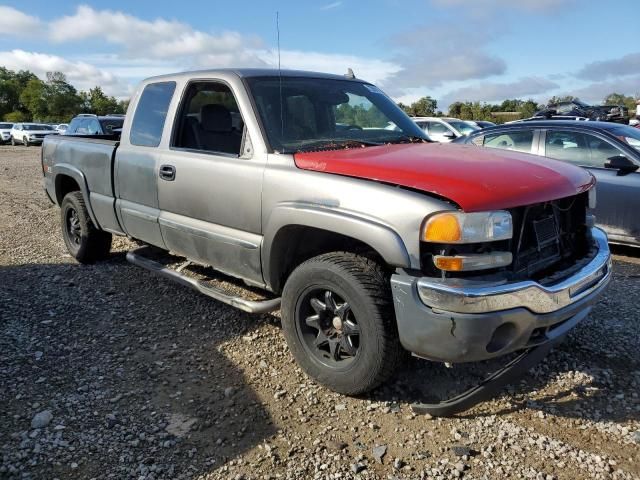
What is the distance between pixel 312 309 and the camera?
3350mm

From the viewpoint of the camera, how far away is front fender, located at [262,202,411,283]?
270cm

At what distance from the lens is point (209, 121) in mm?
4180

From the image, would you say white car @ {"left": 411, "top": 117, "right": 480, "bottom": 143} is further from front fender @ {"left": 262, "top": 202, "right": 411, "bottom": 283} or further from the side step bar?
front fender @ {"left": 262, "top": 202, "right": 411, "bottom": 283}

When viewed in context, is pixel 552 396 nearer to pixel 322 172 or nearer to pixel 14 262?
pixel 322 172

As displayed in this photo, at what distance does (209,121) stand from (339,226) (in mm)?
1800

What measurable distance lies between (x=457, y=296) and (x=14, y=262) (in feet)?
17.8

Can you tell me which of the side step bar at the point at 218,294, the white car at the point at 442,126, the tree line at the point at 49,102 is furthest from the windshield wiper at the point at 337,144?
the tree line at the point at 49,102

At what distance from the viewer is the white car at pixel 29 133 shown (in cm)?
3462

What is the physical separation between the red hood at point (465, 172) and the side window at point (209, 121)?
2.93 ft

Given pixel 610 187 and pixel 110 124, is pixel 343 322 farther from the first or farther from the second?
pixel 110 124

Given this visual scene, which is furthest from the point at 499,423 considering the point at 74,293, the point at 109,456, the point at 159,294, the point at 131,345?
the point at 74,293

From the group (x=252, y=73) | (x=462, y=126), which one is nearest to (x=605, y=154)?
(x=252, y=73)

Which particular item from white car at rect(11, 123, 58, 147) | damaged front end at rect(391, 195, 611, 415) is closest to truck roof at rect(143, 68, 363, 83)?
damaged front end at rect(391, 195, 611, 415)

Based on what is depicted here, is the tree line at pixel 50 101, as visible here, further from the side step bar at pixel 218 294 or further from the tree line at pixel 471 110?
the side step bar at pixel 218 294
